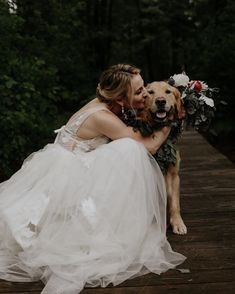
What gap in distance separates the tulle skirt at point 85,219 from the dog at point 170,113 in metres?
0.39

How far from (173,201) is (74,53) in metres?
8.90

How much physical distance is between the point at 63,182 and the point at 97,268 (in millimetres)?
694

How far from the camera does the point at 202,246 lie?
133 inches

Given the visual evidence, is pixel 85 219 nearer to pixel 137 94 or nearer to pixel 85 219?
pixel 85 219

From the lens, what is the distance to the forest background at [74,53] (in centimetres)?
597

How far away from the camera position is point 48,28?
9.15 meters

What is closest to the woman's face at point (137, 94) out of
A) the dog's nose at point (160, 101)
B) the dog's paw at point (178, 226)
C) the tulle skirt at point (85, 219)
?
the dog's nose at point (160, 101)

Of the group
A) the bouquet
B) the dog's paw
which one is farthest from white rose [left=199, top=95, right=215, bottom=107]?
the dog's paw

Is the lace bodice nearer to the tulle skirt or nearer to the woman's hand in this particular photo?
the tulle skirt

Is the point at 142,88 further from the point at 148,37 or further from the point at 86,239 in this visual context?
the point at 148,37

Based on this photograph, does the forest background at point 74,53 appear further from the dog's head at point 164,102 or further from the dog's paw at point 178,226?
the dog's paw at point 178,226

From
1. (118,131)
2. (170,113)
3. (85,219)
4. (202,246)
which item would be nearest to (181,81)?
(170,113)

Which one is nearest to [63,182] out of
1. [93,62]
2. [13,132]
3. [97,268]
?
[97,268]

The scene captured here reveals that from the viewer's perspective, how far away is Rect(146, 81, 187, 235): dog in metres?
3.59
